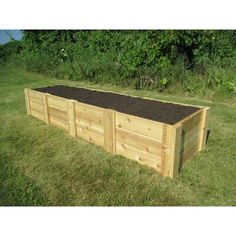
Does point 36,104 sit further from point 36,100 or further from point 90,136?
point 90,136

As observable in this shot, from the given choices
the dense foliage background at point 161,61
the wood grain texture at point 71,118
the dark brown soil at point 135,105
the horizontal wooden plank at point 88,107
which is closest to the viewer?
the dark brown soil at point 135,105

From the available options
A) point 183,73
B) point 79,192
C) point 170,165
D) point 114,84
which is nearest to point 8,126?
point 79,192

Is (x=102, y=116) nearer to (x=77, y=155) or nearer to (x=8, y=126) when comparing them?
(x=77, y=155)

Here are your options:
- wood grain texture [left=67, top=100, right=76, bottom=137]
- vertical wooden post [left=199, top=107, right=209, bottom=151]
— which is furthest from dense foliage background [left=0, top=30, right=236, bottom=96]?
wood grain texture [left=67, top=100, right=76, bottom=137]

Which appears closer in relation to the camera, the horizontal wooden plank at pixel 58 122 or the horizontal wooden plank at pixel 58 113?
the horizontal wooden plank at pixel 58 113

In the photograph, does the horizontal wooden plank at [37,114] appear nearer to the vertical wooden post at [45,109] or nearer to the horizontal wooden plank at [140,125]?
the vertical wooden post at [45,109]

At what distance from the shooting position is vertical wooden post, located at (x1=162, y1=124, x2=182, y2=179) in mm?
2986

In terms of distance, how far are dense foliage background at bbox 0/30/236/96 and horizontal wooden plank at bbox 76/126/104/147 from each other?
179 inches

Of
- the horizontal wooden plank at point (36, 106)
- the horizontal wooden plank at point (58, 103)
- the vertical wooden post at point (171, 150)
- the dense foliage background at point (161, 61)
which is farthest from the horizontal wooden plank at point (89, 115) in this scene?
the dense foliage background at point (161, 61)

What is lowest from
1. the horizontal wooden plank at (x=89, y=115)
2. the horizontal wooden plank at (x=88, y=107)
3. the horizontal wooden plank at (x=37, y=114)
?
the horizontal wooden plank at (x=37, y=114)

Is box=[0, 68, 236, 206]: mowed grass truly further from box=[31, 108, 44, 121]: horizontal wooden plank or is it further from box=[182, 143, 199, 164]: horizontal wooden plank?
box=[31, 108, 44, 121]: horizontal wooden plank

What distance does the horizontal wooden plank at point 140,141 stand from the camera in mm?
3238

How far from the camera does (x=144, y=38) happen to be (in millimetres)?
8289

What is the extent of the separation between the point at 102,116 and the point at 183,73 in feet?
17.0
